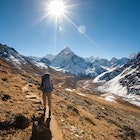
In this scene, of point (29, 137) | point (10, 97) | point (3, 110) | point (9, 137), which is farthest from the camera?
point (10, 97)

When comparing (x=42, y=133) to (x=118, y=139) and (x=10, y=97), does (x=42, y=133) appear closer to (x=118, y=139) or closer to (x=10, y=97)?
(x=10, y=97)

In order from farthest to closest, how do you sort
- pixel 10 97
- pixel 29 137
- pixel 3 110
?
pixel 10 97
pixel 3 110
pixel 29 137

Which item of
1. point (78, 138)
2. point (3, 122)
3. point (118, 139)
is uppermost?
point (3, 122)

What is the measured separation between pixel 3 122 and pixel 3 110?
6.00ft

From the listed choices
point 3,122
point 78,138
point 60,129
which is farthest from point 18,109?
point 78,138

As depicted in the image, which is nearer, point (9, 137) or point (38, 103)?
point (9, 137)

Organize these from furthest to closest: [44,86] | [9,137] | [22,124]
Answer: [44,86] < [22,124] < [9,137]

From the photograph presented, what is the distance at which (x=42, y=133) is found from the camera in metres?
12.3

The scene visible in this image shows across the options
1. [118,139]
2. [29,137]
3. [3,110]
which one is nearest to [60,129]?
[29,137]

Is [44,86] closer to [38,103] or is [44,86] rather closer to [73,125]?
[38,103]

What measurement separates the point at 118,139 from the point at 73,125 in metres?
6.88

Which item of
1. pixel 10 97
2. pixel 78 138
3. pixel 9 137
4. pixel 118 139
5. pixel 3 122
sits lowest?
pixel 118 139

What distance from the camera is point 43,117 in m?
15.6

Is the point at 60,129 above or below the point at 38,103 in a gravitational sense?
below
